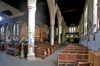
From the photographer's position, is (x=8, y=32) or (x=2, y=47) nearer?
(x=2, y=47)

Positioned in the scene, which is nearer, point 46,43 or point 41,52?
point 41,52

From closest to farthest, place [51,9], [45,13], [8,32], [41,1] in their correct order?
[51,9], [41,1], [45,13], [8,32]

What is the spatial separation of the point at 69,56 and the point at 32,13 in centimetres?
402

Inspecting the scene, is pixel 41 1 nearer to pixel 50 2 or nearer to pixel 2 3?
pixel 50 2

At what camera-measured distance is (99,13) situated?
5094 millimetres

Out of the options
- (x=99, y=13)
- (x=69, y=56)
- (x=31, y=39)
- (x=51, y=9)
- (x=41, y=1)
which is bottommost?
(x=69, y=56)

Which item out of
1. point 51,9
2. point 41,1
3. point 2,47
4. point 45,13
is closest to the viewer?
point 2,47

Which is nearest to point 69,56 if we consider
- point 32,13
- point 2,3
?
point 32,13

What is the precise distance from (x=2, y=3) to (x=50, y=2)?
12.2 m

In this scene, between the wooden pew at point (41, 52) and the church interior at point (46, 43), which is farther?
the wooden pew at point (41, 52)

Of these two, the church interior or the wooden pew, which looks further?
the wooden pew

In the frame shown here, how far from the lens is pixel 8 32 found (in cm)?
1819

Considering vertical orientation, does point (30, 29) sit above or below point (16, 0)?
below

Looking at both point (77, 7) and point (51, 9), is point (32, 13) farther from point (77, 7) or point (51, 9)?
point (77, 7)
